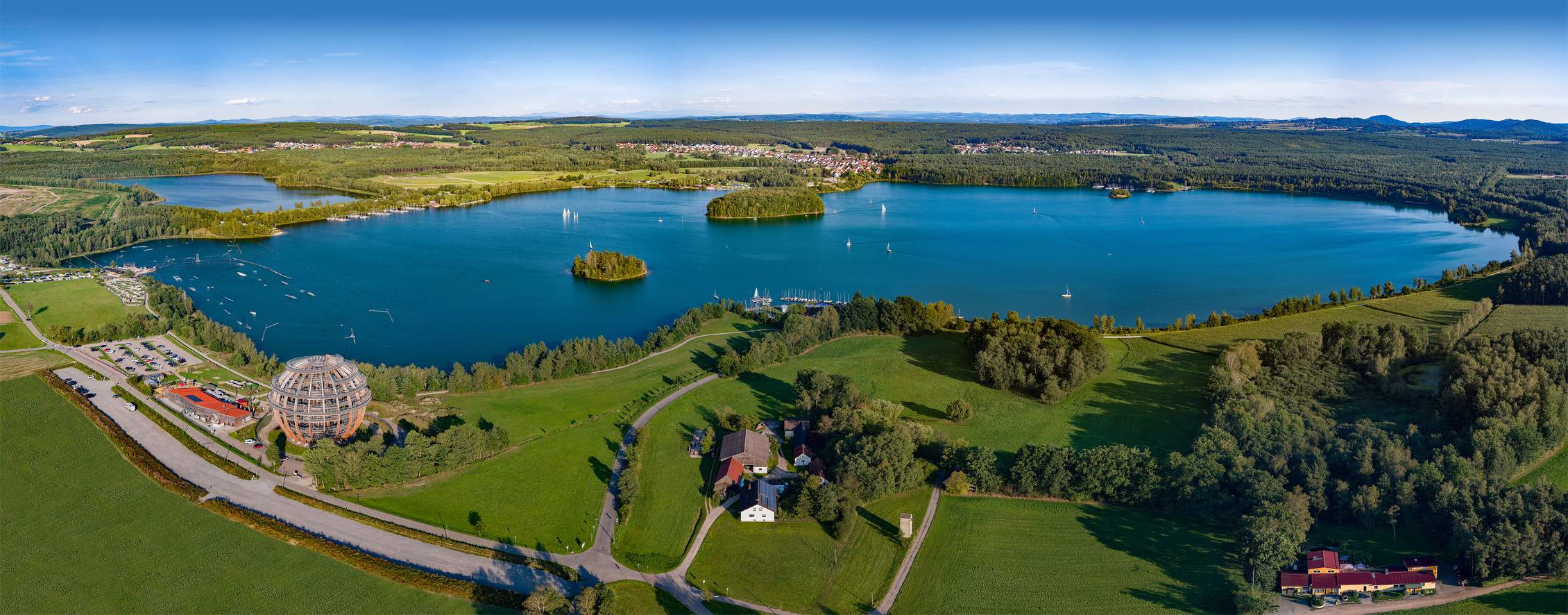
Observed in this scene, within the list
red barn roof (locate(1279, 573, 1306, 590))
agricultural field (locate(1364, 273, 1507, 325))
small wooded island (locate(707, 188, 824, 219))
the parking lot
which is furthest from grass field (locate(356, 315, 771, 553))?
small wooded island (locate(707, 188, 824, 219))

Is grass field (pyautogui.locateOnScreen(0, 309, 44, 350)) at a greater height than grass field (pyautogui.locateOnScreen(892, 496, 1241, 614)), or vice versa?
grass field (pyautogui.locateOnScreen(0, 309, 44, 350))

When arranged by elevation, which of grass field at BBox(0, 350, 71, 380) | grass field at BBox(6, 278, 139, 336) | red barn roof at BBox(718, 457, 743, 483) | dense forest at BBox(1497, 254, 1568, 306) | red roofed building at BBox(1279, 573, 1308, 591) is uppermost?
dense forest at BBox(1497, 254, 1568, 306)

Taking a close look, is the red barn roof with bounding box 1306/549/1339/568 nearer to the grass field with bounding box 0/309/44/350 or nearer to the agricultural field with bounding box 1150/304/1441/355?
the agricultural field with bounding box 1150/304/1441/355

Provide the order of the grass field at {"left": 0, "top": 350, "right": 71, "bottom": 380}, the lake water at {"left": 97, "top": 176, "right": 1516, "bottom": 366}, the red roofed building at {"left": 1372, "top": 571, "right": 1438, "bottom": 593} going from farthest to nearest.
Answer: the lake water at {"left": 97, "top": 176, "right": 1516, "bottom": 366} → the grass field at {"left": 0, "top": 350, "right": 71, "bottom": 380} → the red roofed building at {"left": 1372, "top": 571, "right": 1438, "bottom": 593}

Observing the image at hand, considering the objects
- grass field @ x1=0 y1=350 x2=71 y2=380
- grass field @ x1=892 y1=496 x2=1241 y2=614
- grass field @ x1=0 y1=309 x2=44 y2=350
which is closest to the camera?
grass field @ x1=892 y1=496 x2=1241 y2=614

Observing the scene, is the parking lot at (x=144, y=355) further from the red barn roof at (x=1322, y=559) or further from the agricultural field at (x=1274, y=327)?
the agricultural field at (x=1274, y=327)

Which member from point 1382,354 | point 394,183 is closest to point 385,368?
point 1382,354

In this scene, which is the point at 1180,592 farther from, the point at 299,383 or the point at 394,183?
the point at 394,183

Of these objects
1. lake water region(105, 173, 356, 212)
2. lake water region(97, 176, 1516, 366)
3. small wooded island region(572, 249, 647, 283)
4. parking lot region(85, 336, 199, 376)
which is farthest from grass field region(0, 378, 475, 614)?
lake water region(105, 173, 356, 212)

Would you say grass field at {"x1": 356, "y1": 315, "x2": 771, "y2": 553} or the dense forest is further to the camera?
the dense forest
